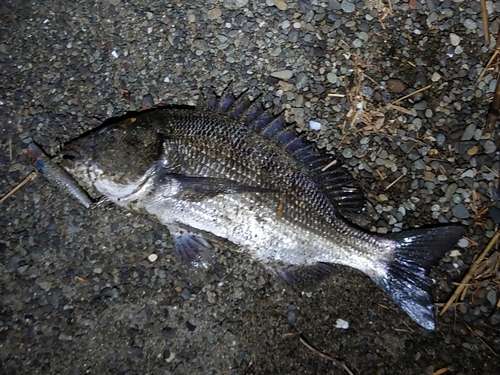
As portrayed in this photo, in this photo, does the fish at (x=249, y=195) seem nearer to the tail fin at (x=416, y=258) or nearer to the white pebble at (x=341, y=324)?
the tail fin at (x=416, y=258)

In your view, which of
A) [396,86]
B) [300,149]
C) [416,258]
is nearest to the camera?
[416,258]

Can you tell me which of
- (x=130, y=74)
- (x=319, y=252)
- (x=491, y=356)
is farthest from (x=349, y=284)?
(x=130, y=74)

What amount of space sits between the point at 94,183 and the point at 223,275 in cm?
109

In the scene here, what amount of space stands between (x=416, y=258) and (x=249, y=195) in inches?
46.8

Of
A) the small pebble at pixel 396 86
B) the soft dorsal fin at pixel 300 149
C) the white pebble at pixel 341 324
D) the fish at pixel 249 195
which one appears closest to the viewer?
the fish at pixel 249 195

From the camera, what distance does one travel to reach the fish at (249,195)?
3.10m

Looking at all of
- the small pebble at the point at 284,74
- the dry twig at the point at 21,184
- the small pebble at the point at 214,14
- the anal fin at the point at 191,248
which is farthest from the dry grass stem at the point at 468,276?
the dry twig at the point at 21,184

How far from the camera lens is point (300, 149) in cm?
330

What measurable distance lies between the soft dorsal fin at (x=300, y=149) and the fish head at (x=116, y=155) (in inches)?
19.9

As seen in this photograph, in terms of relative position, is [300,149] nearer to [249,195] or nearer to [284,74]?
[249,195]

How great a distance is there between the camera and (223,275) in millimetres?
3430

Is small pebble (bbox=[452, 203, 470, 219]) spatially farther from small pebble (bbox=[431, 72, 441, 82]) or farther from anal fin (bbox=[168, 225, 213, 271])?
anal fin (bbox=[168, 225, 213, 271])

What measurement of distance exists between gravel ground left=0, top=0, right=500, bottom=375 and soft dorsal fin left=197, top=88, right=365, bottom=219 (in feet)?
0.62

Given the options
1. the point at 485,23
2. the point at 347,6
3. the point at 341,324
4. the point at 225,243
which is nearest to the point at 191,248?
the point at 225,243
